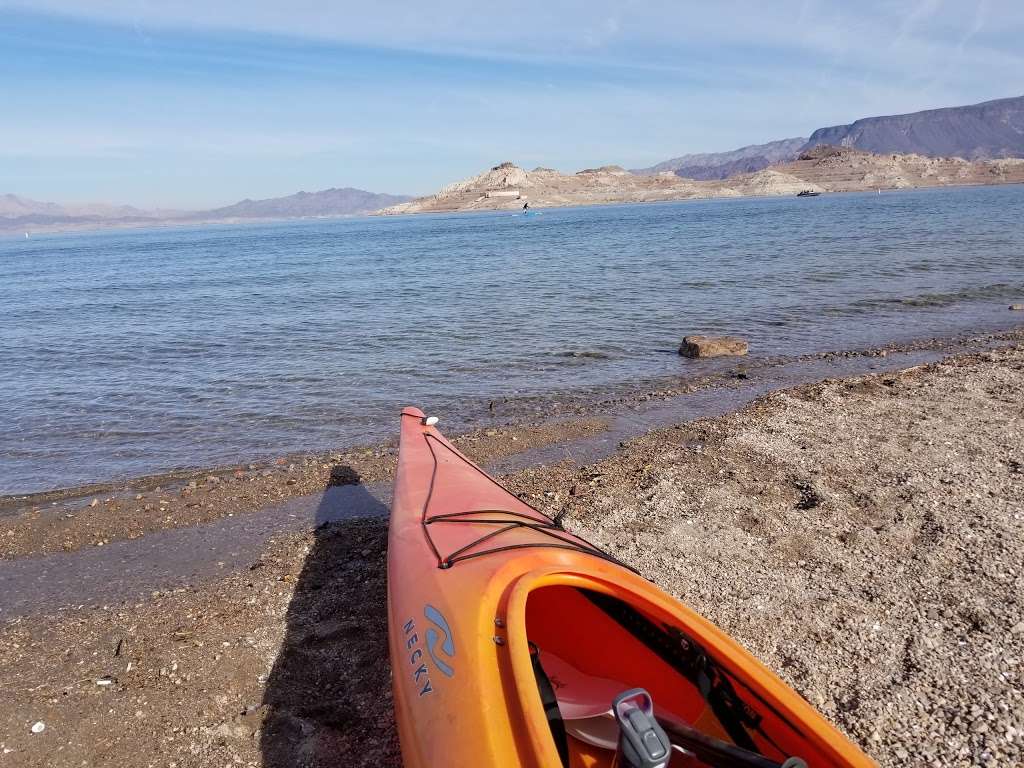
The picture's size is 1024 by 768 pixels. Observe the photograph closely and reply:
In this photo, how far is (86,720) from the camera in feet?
13.0

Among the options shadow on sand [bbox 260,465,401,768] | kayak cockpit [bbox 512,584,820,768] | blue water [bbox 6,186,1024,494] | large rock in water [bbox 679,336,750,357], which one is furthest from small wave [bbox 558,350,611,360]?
kayak cockpit [bbox 512,584,820,768]

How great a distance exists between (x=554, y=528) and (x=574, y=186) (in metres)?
197

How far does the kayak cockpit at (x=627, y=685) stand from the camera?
279cm

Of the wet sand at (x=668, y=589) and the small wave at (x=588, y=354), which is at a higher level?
the small wave at (x=588, y=354)

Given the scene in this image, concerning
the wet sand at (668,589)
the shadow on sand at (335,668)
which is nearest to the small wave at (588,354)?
the wet sand at (668,589)

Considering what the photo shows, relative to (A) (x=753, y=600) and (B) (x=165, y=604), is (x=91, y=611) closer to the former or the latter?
(B) (x=165, y=604)

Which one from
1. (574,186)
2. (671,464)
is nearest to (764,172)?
(574,186)

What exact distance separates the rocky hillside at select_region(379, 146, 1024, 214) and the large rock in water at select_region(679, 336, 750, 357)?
155731 millimetres

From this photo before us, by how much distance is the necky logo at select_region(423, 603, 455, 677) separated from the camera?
3072mm

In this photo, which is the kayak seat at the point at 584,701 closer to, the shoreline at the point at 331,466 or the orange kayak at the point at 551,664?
the orange kayak at the point at 551,664

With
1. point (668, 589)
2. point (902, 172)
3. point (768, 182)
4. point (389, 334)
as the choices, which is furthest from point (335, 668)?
point (902, 172)

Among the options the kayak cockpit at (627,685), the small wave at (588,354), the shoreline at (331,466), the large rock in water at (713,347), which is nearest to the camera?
the kayak cockpit at (627,685)

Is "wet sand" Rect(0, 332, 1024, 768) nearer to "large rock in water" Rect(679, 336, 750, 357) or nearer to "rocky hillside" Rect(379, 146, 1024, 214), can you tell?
"large rock in water" Rect(679, 336, 750, 357)

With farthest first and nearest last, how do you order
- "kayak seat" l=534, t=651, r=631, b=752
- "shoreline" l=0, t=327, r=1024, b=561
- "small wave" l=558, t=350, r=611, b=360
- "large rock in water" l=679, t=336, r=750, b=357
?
"small wave" l=558, t=350, r=611, b=360 → "large rock in water" l=679, t=336, r=750, b=357 → "shoreline" l=0, t=327, r=1024, b=561 → "kayak seat" l=534, t=651, r=631, b=752
